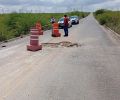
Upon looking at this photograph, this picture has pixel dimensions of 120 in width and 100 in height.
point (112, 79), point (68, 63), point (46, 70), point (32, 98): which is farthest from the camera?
point (68, 63)

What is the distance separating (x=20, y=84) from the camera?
11.0m

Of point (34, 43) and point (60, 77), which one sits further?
point (34, 43)

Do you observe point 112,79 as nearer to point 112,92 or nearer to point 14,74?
point 112,92

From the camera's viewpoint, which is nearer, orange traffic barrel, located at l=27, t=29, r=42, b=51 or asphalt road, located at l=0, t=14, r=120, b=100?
asphalt road, located at l=0, t=14, r=120, b=100

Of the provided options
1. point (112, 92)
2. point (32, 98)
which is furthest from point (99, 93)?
point (32, 98)

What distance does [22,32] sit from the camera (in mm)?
40594

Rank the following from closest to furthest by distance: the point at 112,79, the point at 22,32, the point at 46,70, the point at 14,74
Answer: the point at 112,79 → the point at 14,74 → the point at 46,70 → the point at 22,32

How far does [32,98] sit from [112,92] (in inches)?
88.1

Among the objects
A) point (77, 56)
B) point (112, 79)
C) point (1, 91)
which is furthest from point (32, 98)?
point (77, 56)

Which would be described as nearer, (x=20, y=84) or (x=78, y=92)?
(x=78, y=92)

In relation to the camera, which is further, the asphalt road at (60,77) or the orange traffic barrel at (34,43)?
the orange traffic barrel at (34,43)

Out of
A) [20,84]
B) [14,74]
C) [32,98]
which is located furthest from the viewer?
[14,74]

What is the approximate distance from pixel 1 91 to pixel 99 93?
261 centimetres

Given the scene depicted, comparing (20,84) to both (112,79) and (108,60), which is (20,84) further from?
(108,60)
